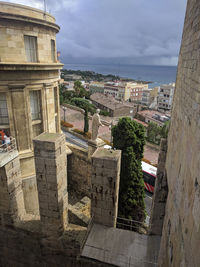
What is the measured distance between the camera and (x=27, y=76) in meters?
11.3

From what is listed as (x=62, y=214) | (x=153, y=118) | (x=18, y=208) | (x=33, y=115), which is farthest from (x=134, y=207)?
(x=153, y=118)

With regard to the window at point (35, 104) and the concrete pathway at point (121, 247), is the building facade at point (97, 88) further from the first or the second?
the concrete pathway at point (121, 247)

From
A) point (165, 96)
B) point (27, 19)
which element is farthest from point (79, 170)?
point (165, 96)

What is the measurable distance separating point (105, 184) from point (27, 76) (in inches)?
296

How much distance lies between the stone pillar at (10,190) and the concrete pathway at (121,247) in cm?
386

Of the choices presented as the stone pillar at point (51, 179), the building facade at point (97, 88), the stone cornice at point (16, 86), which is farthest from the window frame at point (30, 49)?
the building facade at point (97, 88)

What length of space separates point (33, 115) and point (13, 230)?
6.60 meters

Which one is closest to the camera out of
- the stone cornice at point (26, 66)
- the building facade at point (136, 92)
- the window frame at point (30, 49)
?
the stone cornice at point (26, 66)

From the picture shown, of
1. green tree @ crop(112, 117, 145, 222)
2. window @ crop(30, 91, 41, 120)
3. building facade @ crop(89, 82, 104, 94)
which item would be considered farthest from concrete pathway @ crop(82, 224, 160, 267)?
building facade @ crop(89, 82, 104, 94)

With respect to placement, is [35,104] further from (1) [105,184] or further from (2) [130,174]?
(2) [130,174]

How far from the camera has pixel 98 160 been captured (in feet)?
26.8

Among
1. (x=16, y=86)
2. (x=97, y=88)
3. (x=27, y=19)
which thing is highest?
(x=27, y=19)

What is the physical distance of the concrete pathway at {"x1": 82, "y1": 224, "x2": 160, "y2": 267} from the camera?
25.2ft

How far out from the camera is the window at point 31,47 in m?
11.2
